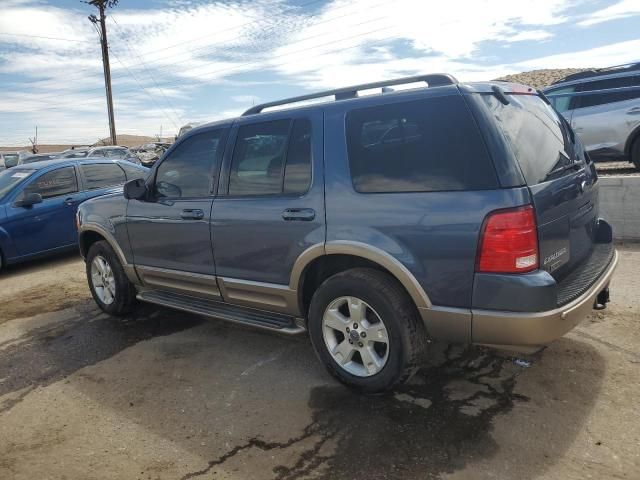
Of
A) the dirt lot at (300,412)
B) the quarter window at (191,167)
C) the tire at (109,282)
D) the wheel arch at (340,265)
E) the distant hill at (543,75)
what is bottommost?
the dirt lot at (300,412)

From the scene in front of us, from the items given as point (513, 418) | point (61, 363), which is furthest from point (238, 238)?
→ point (513, 418)

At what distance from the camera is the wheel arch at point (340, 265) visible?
3012 millimetres

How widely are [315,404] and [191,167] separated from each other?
216 cm

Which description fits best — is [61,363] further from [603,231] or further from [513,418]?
[603,231]

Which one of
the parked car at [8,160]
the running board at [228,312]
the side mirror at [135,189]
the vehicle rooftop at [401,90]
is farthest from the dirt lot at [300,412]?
the parked car at [8,160]

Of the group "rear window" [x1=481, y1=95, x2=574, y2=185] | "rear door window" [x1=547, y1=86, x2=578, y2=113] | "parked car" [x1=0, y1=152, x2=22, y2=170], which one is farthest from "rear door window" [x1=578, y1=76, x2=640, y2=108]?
"parked car" [x1=0, y1=152, x2=22, y2=170]

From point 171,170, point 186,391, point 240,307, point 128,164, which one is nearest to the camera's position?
point 186,391

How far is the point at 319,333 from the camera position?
344 centimetres

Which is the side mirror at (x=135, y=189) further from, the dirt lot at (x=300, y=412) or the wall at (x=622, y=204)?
the wall at (x=622, y=204)

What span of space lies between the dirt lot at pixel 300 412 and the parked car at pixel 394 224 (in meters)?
0.37

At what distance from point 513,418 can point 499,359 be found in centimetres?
79

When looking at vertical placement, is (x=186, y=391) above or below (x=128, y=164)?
below

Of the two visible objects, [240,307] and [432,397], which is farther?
[240,307]

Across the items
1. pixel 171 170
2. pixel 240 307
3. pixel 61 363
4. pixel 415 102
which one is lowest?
pixel 61 363
